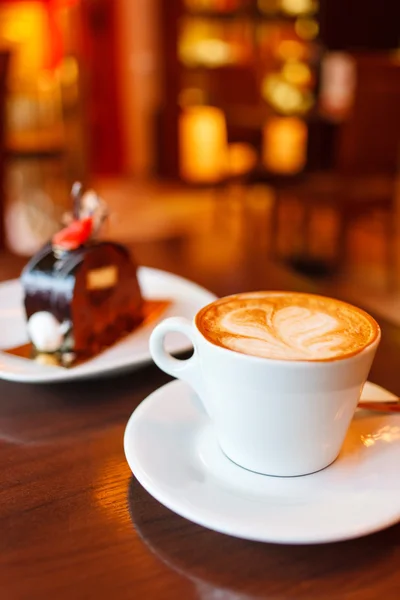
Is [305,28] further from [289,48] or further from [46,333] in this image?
[46,333]

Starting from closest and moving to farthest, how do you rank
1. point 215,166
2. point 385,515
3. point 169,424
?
point 385,515 < point 169,424 < point 215,166

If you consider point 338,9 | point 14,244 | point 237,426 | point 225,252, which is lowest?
point 14,244

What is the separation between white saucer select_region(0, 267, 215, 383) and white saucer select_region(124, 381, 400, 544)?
0.37 feet

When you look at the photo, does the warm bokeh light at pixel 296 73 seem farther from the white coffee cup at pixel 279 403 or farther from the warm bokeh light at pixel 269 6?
the white coffee cup at pixel 279 403

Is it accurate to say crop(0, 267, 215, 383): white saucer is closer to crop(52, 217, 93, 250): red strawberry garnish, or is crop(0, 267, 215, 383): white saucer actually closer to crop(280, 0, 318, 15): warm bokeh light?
crop(52, 217, 93, 250): red strawberry garnish

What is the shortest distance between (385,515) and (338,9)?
14.1ft

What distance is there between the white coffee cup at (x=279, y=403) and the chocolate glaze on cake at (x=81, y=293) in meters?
0.24

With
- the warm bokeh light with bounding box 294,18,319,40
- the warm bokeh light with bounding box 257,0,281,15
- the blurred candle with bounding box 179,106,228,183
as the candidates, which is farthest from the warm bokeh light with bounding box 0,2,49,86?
the warm bokeh light with bounding box 294,18,319,40

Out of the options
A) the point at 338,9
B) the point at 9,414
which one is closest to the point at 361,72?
the point at 338,9

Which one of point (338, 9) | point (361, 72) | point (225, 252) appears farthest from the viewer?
point (338, 9)

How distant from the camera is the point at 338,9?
4137 mm

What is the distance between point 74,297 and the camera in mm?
711

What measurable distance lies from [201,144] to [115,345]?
4174 mm

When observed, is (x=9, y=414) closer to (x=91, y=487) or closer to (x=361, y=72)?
(x=91, y=487)
